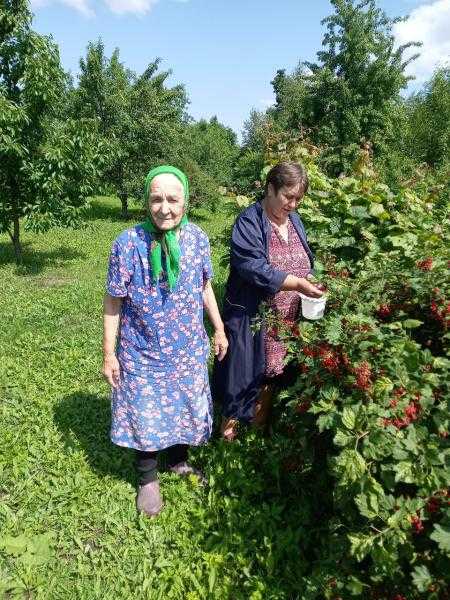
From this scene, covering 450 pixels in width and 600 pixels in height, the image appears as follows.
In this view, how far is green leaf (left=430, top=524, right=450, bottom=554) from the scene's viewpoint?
1.28m

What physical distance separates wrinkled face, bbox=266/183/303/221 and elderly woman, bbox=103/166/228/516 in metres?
0.43

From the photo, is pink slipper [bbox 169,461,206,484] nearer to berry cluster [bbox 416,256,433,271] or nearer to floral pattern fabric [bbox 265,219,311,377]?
floral pattern fabric [bbox 265,219,311,377]

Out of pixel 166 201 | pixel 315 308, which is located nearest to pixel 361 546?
pixel 315 308

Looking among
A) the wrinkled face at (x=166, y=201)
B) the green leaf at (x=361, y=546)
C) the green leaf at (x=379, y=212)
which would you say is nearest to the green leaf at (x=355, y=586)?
the green leaf at (x=361, y=546)

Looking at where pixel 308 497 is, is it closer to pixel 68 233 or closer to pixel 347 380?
pixel 347 380

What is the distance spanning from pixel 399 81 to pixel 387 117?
3.91 ft

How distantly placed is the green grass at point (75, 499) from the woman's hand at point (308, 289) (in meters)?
1.33

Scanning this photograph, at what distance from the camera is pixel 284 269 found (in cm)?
267

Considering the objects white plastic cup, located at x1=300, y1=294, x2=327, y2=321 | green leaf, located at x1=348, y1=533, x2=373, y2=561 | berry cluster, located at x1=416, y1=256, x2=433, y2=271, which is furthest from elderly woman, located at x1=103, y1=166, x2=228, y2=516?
green leaf, located at x1=348, y1=533, x2=373, y2=561

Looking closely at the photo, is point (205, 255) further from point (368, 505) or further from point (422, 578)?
point (422, 578)

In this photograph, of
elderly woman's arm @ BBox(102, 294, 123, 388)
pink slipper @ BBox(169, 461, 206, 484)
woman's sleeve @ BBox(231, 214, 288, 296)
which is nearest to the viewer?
elderly woman's arm @ BBox(102, 294, 123, 388)

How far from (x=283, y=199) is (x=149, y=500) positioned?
1.84 meters

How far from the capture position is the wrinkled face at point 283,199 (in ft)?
8.05

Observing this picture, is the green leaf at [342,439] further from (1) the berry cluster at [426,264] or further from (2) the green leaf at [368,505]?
(1) the berry cluster at [426,264]
